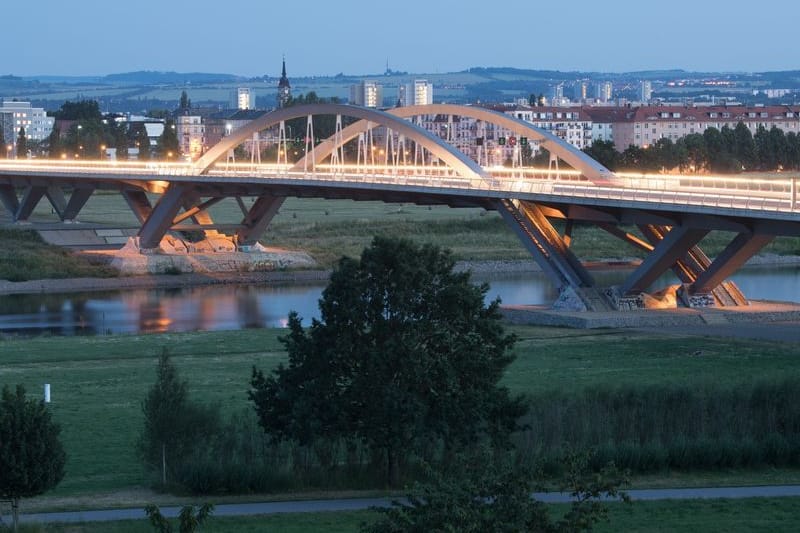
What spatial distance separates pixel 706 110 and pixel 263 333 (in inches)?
4310

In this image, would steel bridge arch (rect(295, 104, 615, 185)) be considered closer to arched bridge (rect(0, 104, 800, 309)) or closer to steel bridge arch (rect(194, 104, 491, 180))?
arched bridge (rect(0, 104, 800, 309))

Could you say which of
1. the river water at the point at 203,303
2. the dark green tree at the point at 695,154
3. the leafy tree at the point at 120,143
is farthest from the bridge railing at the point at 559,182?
the leafy tree at the point at 120,143

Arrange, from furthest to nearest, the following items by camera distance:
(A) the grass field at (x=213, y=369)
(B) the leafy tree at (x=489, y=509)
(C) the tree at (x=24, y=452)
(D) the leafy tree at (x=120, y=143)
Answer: (D) the leafy tree at (x=120, y=143) < (A) the grass field at (x=213, y=369) < (C) the tree at (x=24, y=452) < (B) the leafy tree at (x=489, y=509)

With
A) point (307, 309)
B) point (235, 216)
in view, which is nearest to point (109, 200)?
point (235, 216)

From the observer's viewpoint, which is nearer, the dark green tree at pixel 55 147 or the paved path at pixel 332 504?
the paved path at pixel 332 504

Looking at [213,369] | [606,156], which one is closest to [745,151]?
[606,156]

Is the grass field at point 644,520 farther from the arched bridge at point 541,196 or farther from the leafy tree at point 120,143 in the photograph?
the leafy tree at point 120,143

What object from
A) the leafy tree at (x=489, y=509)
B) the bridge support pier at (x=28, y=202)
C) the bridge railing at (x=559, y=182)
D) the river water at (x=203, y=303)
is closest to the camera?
the leafy tree at (x=489, y=509)

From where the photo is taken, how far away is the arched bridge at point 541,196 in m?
47.2

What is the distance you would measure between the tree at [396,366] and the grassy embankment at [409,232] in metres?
47.1

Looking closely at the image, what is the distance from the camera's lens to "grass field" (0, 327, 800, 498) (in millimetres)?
27656

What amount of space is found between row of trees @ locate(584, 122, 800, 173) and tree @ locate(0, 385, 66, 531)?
274 feet

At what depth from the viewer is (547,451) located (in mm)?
26203

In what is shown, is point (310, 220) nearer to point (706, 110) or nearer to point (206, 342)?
point (206, 342)
